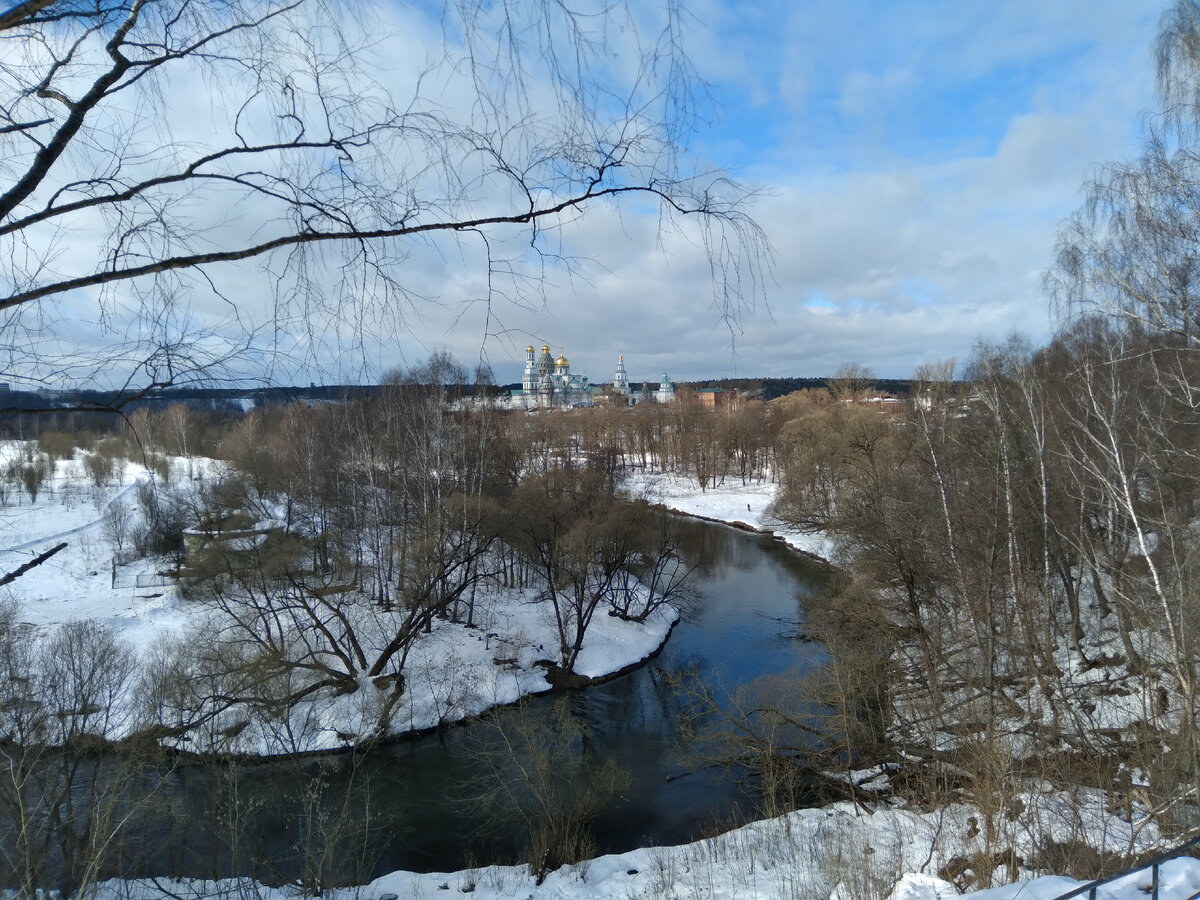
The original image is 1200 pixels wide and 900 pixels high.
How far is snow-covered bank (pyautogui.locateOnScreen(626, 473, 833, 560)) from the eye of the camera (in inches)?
1148

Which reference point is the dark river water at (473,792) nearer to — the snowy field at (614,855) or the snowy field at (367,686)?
the snowy field at (367,686)

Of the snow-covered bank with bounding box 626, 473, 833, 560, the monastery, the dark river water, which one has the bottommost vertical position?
the dark river water

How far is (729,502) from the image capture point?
3988 centimetres

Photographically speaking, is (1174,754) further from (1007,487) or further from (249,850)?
(249,850)

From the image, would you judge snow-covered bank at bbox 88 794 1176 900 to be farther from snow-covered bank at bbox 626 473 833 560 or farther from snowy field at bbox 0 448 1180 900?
snow-covered bank at bbox 626 473 833 560

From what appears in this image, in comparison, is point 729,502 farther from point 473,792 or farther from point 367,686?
point 473,792

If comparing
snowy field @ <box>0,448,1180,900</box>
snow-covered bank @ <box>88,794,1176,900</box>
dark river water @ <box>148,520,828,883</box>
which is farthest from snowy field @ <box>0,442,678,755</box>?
snow-covered bank @ <box>88,794,1176,900</box>

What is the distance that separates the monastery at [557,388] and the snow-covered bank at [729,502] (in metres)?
5.50

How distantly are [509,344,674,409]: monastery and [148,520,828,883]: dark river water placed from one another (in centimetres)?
568

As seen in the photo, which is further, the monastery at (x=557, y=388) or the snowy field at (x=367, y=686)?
the snowy field at (x=367, y=686)

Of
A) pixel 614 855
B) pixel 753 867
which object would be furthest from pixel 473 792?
pixel 753 867

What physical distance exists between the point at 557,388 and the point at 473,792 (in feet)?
23.6

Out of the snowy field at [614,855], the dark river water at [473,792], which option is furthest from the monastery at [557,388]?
the dark river water at [473,792]

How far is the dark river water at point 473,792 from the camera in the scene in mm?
9586
